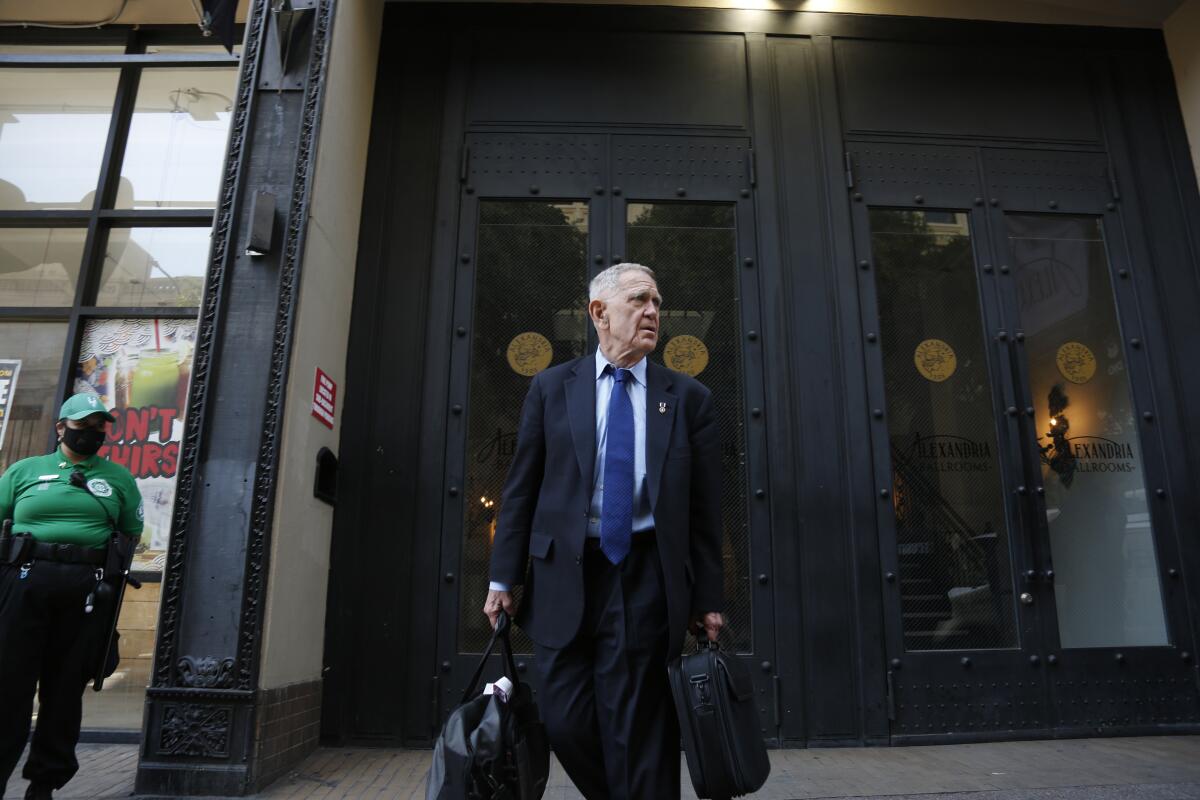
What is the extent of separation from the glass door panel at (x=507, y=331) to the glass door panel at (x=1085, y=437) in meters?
3.22

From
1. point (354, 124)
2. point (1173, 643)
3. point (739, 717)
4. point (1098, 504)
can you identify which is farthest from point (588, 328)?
point (1173, 643)

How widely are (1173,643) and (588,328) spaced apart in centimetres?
433

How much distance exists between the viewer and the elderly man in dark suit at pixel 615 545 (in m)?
2.37

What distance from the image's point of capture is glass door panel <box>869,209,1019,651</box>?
4.93 meters

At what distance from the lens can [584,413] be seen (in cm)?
261

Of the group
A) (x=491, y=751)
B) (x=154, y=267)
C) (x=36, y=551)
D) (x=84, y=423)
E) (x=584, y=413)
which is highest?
(x=154, y=267)

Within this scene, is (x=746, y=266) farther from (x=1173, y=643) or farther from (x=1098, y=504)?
(x=1173, y=643)

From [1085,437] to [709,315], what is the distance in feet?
9.00

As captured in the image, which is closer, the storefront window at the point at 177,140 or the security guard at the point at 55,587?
the security guard at the point at 55,587

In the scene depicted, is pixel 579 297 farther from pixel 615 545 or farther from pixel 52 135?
pixel 52 135

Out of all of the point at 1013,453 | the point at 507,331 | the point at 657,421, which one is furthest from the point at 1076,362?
the point at 657,421

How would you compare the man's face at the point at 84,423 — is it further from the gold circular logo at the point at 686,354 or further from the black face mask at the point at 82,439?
the gold circular logo at the point at 686,354

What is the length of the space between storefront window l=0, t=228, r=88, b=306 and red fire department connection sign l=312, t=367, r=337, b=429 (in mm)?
2301

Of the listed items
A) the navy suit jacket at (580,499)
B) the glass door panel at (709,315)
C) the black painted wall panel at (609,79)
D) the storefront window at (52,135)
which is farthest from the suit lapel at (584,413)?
the storefront window at (52,135)
